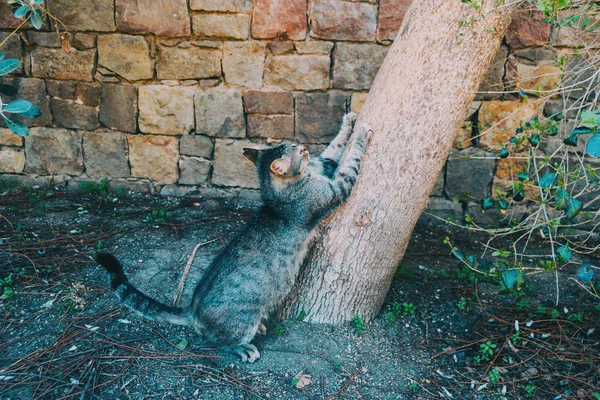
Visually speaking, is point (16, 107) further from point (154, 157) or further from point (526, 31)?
point (526, 31)

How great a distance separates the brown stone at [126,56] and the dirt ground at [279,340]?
159 centimetres

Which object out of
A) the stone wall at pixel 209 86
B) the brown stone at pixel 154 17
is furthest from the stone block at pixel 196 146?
the brown stone at pixel 154 17

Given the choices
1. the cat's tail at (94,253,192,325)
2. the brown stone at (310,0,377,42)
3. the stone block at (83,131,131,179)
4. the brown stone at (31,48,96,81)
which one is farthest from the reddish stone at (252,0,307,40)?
the cat's tail at (94,253,192,325)

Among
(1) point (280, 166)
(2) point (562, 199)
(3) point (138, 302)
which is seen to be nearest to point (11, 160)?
(3) point (138, 302)

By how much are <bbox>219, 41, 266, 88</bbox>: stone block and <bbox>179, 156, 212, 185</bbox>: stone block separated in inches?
35.2

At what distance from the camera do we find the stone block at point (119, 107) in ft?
15.8

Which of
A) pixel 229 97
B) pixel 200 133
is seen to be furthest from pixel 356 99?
pixel 200 133

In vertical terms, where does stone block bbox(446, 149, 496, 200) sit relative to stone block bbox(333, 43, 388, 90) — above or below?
below

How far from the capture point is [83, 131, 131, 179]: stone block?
16.3 feet

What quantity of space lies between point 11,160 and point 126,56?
1.74m

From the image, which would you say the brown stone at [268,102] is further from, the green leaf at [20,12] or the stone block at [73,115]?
the green leaf at [20,12]

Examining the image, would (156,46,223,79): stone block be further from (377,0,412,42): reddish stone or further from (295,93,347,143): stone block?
(377,0,412,42): reddish stone

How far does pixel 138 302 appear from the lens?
10.0 ft

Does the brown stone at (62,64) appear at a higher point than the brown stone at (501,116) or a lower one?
higher
